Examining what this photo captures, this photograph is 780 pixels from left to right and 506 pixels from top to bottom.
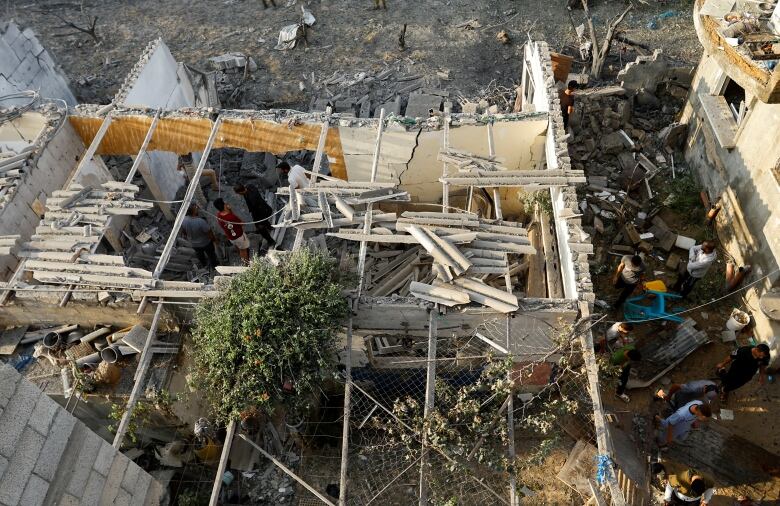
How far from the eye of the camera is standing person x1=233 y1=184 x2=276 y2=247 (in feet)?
37.7

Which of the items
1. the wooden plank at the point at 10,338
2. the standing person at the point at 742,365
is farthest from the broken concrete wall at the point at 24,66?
the standing person at the point at 742,365

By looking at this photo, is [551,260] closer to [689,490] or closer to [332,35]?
[689,490]

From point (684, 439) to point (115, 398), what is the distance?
10170 millimetres

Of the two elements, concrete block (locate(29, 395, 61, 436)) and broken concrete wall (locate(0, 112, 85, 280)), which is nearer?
concrete block (locate(29, 395, 61, 436))

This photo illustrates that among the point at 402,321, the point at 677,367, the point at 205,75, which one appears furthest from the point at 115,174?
the point at 677,367

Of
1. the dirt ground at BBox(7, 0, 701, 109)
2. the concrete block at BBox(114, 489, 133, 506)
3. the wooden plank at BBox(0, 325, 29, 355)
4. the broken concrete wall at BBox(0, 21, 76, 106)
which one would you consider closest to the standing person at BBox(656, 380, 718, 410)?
the concrete block at BBox(114, 489, 133, 506)

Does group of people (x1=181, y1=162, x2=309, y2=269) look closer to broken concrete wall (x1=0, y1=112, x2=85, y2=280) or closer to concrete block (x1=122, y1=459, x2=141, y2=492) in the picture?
broken concrete wall (x1=0, y1=112, x2=85, y2=280)

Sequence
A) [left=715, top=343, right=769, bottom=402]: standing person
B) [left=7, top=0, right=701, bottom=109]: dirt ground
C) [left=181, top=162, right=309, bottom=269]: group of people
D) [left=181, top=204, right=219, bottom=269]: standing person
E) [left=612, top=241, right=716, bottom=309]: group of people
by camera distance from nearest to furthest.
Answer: [left=715, top=343, right=769, bottom=402]: standing person
[left=612, top=241, right=716, bottom=309]: group of people
[left=181, top=162, right=309, bottom=269]: group of people
[left=181, top=204, right=219, bottom=269]: standing person
[left=7, top=0, right=701, bottom=109]: dirt ground

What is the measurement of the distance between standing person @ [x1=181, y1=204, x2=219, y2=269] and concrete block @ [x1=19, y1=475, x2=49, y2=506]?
6959 millimetres

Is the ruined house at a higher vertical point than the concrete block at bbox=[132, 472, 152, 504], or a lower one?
higher

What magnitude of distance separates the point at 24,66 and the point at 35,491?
1434 centimetres

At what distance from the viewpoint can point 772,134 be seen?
11.0 meters

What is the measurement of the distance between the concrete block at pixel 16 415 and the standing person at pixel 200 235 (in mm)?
6720

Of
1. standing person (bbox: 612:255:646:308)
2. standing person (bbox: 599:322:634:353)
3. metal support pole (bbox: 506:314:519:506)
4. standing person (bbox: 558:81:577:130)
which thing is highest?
standing person (bbox: 558:81:577:130)
